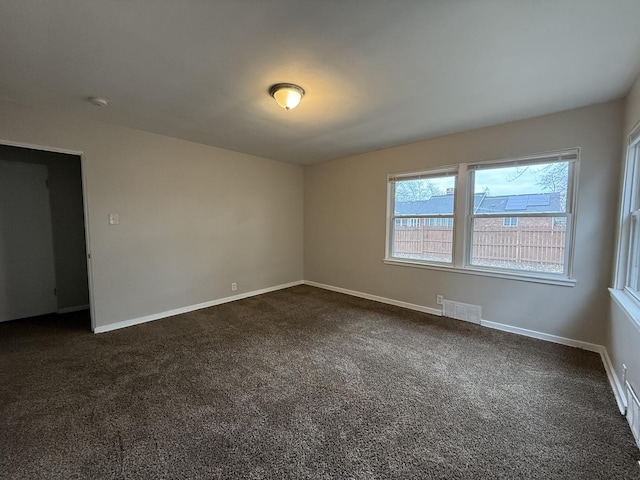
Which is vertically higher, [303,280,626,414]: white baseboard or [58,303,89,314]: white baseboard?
[303,280,626,414]: white baseboard

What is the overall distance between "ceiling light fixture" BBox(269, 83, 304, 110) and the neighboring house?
247 cm

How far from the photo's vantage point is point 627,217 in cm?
236

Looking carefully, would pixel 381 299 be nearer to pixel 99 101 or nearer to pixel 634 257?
pixel 634 257

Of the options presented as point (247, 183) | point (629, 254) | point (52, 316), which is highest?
point (247, 183)

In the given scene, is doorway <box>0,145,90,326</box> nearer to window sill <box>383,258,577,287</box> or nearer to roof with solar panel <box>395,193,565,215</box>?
window sill <box>383,258,577,287</box>

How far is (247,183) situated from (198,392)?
3.34m

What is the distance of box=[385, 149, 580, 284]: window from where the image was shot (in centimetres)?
294

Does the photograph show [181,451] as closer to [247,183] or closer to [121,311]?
[121,311]

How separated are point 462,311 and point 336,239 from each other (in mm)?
2362

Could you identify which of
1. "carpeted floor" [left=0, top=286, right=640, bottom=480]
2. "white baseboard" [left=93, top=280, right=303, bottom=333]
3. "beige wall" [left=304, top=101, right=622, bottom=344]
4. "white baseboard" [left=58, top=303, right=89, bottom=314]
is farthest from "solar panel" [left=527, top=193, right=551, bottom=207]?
"white baseboard" [left=58, top=303, right=89, bottom=314]

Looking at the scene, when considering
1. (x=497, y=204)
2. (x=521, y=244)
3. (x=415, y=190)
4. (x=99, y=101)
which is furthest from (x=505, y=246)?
(x=99, y=101)

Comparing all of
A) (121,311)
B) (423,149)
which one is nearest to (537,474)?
(423,149)

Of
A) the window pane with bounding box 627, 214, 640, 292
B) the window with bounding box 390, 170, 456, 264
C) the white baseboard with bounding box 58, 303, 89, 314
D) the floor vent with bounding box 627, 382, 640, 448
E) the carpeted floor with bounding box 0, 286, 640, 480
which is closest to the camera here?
the carpeted floor with bounding box 0, 286, 640, 480

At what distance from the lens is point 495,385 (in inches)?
86.5
